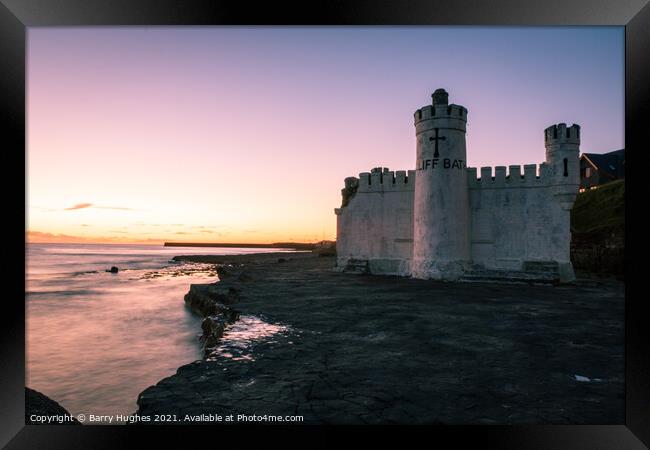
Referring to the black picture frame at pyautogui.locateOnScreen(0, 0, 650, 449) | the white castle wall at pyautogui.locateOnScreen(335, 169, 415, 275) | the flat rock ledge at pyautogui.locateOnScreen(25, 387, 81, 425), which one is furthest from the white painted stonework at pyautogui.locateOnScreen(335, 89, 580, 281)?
the flat rock ledge at pyautogui.locateOnScreen(25, 387, 81, 425)

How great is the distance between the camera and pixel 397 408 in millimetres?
4062

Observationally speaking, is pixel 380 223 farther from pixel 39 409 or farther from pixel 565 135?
pixel 39 409

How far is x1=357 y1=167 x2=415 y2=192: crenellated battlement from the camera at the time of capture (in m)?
20.8

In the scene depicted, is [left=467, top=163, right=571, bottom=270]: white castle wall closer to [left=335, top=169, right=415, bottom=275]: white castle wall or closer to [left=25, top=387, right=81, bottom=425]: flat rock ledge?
[left=335, top=169, right=415, bottom=275]: white castle wall

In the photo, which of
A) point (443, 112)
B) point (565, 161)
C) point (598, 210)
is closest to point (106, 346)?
point (443, 112)

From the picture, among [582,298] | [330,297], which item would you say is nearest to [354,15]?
[330,297]

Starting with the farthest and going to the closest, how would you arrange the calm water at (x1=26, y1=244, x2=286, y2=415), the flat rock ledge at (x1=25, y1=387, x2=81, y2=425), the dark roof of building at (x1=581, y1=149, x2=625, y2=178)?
1. the dark roof of building at (x1=581, y1=149, x2=625, y2=178)
2. the calm water at (x1=26, y1=244, x2=286, y2=415)
3. the flat rock ledge at (x1=25, y1=387, x2=81, y2=425)

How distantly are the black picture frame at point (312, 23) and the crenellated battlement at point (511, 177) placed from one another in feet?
50.7

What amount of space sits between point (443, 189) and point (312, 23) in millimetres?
15201

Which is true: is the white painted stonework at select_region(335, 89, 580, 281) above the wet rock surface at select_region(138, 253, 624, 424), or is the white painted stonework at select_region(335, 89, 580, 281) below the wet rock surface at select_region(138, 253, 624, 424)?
above

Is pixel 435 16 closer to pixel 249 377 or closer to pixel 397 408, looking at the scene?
pixel 397 408

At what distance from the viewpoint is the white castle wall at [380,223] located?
20.8 meters

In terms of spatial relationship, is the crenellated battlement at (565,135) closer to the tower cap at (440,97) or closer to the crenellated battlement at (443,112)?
the crenellated battlement at (443,112)

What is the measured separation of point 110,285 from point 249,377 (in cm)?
3682
